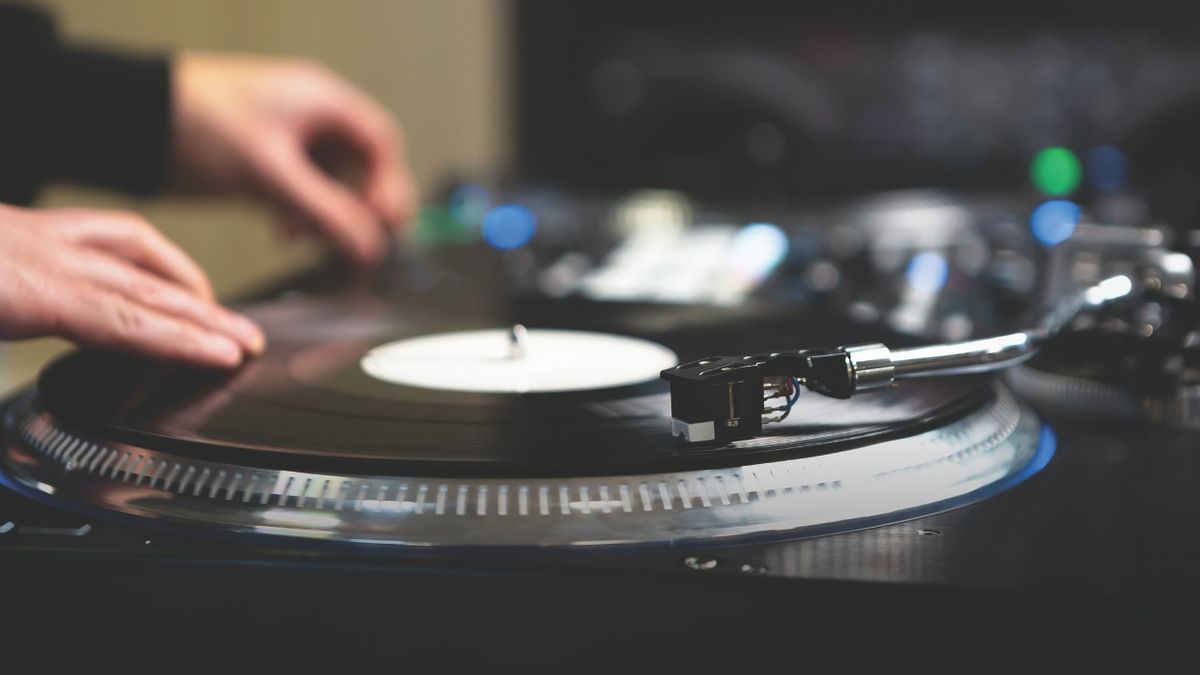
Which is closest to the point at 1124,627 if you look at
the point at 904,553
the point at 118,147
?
the point at 904,553

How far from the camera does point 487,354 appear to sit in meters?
0.73

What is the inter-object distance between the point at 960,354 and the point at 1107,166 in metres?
1.22

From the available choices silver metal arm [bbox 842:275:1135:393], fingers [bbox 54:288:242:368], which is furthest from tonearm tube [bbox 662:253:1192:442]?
fingers [bbox 54:288:242:368]

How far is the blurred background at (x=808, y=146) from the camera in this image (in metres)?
1.11

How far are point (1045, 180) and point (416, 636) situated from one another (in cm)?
132

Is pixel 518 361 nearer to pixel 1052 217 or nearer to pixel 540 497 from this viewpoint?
pixel 540 497

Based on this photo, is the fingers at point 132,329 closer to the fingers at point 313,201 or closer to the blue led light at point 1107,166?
the fingers at point 313,201

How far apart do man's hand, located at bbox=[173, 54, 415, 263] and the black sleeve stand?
0.02 m

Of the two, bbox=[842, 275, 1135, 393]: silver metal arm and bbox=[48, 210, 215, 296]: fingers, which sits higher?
bbox=[48, 210, 215, 296]: fingers

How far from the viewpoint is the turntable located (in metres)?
0.41

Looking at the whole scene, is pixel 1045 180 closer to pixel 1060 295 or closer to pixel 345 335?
pixel 1060 295

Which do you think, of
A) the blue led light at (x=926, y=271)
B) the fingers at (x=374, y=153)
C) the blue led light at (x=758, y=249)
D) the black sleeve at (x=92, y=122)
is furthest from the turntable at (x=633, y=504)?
the fingers at (x=374, y=153)

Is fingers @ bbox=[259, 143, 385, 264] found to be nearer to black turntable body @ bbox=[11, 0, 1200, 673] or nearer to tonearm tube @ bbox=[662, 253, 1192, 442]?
black turntable body @ bbox=[11, 0, 1200, 673]

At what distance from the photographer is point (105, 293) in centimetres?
61
